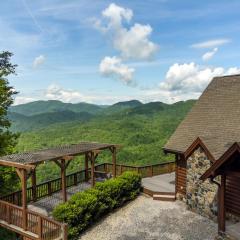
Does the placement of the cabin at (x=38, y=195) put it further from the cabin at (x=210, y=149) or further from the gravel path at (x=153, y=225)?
the cabin at (x=210, y=149)

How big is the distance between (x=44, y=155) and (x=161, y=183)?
361 inches

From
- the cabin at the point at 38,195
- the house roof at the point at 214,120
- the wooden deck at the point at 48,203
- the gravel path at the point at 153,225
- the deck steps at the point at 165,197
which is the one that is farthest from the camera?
the deck steps at the point at 165,197

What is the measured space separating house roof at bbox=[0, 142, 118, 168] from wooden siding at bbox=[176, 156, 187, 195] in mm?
4472

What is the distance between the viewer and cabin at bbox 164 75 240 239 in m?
17.8

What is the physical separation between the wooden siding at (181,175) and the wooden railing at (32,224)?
27.5 ft

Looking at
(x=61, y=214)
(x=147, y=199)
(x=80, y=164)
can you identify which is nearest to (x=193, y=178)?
(x=147, y=199)

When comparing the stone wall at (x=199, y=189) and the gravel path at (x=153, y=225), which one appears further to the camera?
the stone wall at (x=199, y=189)

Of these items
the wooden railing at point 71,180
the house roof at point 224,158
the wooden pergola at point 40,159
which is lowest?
the wooden railing at point 71,180

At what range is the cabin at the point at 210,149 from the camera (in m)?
17.8

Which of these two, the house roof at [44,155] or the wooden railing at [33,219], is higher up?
the house roof at [44,155]

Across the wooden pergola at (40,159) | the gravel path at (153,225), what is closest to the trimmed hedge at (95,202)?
the gravel path at (153,225)

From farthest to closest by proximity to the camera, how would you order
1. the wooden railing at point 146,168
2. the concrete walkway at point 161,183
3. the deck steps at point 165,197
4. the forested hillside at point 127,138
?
the forested hillside at point 127,138
the wooden railing at point 146,168
the concrete walkway at point 161,183
the deck steps at point 165,197

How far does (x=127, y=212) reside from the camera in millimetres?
20375

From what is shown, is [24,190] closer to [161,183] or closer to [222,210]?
[222,210]
